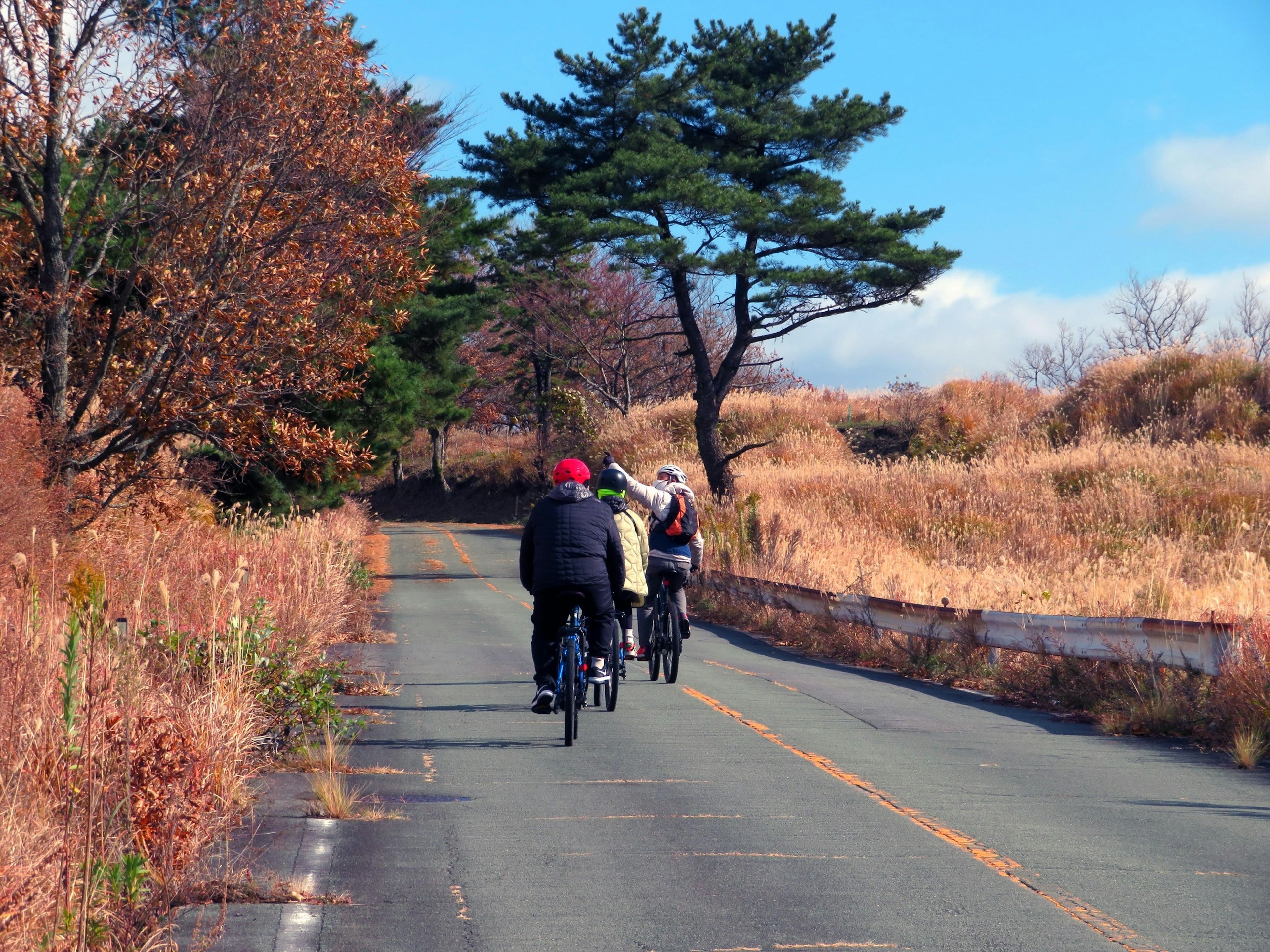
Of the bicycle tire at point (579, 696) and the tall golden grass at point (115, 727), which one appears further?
the bicycle tire at point (579, 696)

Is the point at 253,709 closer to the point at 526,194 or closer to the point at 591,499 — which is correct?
the point at 591,499

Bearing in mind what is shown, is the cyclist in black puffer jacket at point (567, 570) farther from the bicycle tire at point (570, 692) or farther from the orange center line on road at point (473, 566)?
the orange center line on road at point (473, 566)

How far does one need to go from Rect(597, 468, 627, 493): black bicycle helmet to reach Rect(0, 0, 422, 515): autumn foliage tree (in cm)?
436

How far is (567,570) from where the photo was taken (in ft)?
30.9

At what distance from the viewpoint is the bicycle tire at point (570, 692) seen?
A: 8.98 meters

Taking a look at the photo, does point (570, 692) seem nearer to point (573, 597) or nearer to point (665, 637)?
point (573, 597)

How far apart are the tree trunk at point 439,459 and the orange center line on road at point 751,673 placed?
49.6 meters

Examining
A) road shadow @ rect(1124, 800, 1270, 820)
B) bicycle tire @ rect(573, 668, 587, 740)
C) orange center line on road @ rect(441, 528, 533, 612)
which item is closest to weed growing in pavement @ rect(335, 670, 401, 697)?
bicycle tire @ rect(573, 668, 587, 740)

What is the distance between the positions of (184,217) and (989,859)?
10.7m

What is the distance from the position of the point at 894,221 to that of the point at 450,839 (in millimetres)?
26335

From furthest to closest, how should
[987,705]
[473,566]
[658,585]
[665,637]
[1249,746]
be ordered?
[473,566], [658,585], [665,637], [987,705], [1249,746]

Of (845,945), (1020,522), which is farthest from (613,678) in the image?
(1020,522)

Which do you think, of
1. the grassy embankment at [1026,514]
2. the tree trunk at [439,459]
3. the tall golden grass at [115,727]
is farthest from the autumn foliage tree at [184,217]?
the tree trunk at [439,459]

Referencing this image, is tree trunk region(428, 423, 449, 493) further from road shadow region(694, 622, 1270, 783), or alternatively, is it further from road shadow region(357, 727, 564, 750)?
road shadow region(357, 727, 564, 750)
